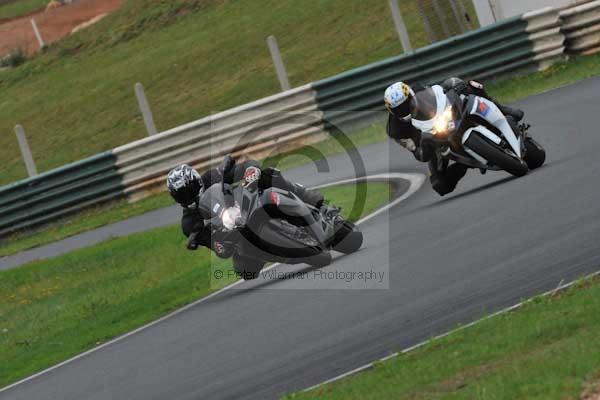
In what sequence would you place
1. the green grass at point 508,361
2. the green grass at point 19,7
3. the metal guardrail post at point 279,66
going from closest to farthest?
the green grass at point 508,361 < the metal guardrail post at point 279,66 < the green grass at point 19,7

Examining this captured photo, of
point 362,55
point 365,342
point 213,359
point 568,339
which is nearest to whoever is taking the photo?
point 568,339

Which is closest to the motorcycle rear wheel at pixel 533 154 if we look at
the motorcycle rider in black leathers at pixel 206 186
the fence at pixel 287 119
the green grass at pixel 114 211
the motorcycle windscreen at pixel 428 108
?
the motorcycle windscreen at pixel 428 108

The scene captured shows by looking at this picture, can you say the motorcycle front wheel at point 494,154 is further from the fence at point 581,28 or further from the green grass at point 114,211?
the fence at point 581,28

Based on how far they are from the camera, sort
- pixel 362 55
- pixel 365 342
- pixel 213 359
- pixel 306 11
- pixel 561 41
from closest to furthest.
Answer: pixel 365 342, pixel 213 359, pixel 561 41, pixel 362 55, pixel 306 11

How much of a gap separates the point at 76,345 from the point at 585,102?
7.55 meters

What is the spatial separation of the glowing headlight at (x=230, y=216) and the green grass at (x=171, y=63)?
51.6 feet

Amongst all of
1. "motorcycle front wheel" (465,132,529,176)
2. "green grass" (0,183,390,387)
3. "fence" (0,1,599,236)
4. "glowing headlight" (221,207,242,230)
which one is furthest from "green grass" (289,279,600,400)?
"fence" (0,1,599,236)

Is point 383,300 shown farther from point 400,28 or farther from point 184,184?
point 400,28

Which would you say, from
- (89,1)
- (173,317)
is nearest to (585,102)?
(173,317)

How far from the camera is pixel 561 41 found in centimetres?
2214

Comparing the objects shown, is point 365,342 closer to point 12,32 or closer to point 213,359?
point 213,359

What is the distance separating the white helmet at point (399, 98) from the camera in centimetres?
1366

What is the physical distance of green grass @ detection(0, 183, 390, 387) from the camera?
14.3 m

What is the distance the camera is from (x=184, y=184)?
12953 millimetres
